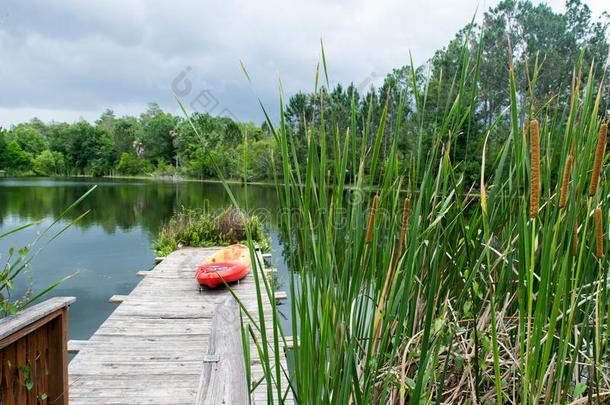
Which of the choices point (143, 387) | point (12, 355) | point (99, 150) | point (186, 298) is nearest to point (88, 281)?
point (186, 298)

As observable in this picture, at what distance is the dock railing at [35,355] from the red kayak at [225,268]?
3.24 metres

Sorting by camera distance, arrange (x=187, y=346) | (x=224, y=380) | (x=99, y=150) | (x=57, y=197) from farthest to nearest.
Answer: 1. (x=99, y=150)
2. (x=57, y=197)
3. (x=187, y=346)
4. (x=224, y=380)

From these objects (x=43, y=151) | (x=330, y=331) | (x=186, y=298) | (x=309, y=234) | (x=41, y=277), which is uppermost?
(x=43, y=151)

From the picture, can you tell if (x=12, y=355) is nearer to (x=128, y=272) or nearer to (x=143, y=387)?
(x=143, y=387)

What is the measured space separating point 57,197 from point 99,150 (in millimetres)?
35475

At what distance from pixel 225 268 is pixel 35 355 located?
13.7ft

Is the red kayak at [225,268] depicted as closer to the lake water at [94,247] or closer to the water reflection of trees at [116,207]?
the lake water at [94,247]

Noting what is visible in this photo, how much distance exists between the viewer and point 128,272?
10.8 meters

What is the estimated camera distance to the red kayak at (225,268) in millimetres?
5852

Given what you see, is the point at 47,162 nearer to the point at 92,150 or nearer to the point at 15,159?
the point at 15,159

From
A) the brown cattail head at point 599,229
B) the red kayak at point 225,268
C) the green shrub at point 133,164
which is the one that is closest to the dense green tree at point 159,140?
the green shrub at point 133,164

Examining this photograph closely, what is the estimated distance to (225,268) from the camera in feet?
19.8

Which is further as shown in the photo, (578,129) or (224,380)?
(224,380)

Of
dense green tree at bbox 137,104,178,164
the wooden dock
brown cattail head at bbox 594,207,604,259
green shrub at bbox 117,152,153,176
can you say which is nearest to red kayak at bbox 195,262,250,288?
the wooden dock
